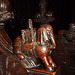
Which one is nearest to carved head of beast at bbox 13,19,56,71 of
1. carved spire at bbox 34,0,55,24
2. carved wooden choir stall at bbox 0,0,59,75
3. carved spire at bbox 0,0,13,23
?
carved wooden choir stall at bbox 0,0,59,75

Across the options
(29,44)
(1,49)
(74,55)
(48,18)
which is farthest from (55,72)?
(48,18)

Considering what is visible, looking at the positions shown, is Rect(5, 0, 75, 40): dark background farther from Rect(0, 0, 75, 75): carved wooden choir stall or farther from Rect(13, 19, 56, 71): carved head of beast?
Rect(13, 19, 56, 71): carved head of beast

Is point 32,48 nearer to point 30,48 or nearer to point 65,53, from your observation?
point 30,48

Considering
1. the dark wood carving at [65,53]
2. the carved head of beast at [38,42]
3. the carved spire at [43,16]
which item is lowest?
the dark wood carving at [65,53]

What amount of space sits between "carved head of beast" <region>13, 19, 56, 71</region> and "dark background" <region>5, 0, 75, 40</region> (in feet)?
1.79

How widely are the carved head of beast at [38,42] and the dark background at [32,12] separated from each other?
546 mm

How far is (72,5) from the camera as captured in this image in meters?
1.47

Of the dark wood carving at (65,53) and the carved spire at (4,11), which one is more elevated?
the carved spire at (4,11)

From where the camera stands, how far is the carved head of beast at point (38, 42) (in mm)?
875

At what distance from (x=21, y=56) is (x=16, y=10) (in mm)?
681

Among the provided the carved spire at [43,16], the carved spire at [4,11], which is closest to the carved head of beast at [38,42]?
the carved spire at [4,11]

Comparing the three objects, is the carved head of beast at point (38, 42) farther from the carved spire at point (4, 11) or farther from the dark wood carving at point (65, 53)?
the dark wood carving at point (65, 53)

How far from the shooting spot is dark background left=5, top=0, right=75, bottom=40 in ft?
4.73

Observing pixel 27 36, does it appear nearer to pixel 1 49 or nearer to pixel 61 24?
pixel 1 49
